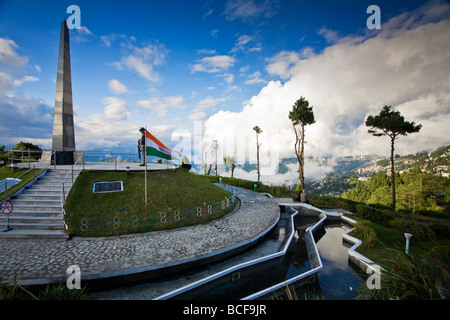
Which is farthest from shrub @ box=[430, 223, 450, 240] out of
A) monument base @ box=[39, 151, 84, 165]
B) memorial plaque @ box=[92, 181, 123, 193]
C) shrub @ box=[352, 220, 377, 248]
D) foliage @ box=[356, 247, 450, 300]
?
monument base @ box=[39, 151, 84, 165]

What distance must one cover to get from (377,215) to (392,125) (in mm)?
11270

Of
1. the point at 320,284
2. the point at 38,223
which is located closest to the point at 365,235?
the point at 320,284

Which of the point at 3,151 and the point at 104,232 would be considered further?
the point at 3,151

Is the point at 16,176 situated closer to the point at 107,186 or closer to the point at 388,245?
the point at 107,186

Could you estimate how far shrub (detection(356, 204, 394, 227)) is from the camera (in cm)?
1576

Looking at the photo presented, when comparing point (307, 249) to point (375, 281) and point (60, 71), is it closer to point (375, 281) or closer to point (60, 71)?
point (375, 281)

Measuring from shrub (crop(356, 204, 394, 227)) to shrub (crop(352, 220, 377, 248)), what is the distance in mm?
4710

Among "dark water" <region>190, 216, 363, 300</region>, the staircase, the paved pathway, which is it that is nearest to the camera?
the paved pathway

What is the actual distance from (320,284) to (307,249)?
353cm

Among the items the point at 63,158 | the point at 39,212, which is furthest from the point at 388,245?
the point at 63,158

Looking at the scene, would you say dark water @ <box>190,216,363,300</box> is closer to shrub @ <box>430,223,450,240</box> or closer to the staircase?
shrub @ <box>430,223,450,240</box>

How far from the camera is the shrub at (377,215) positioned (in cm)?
1576
